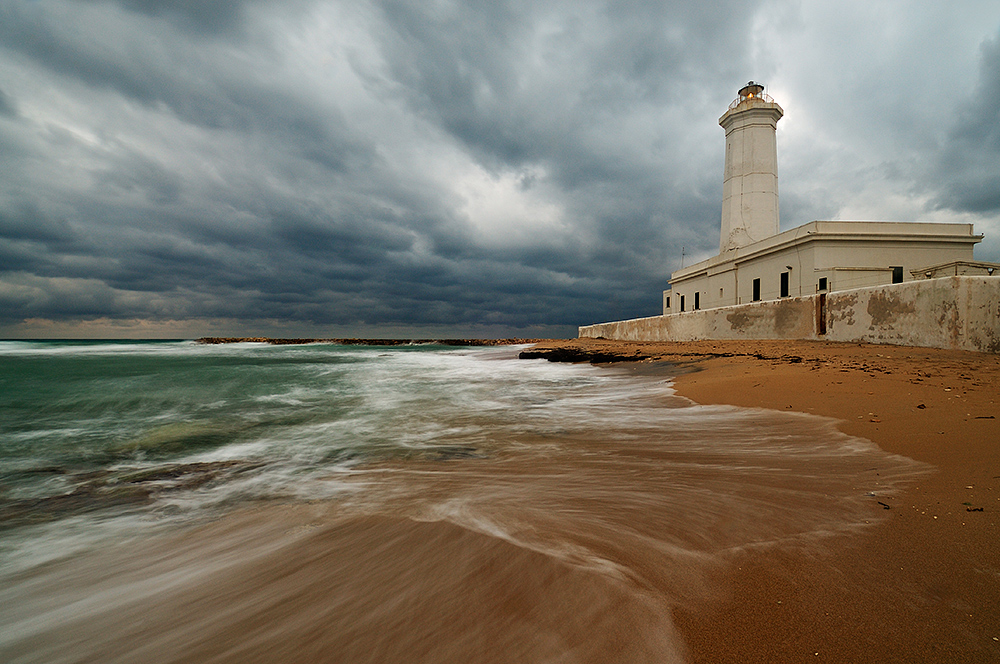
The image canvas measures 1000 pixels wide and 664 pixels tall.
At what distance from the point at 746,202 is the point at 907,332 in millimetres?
20503

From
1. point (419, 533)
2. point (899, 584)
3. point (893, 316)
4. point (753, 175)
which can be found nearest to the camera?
point (899, 584)

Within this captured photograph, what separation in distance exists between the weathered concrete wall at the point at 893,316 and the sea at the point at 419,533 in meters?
3.83

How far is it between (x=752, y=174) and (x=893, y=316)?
816 inches

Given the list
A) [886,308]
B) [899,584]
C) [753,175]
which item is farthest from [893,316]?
[753,175]

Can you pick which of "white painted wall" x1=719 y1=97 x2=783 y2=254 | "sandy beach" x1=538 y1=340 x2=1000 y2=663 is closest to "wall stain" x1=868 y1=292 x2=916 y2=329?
"sandy beach" x1=538 y1=340 x2=1000 y2=663

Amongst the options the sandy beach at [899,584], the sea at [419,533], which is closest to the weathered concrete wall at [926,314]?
the sandy beach at [899,584]

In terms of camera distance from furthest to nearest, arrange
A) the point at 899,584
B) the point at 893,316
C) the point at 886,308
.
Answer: the point at 886,308 < the point at 893,316 < the point at 899,584

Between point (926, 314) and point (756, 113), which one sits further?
point (756, 113)

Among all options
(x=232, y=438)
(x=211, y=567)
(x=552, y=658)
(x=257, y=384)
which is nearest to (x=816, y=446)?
(x=552, y=658)

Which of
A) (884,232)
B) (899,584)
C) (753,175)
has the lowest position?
(899,584)

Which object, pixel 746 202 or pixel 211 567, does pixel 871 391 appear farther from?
pixel 746 202

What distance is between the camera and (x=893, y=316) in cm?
611

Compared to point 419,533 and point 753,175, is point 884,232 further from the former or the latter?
point 419,533

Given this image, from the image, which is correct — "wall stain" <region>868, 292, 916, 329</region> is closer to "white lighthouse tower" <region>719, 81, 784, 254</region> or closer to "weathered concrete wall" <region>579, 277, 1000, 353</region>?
"weathered concrete wall" <region>579, 277, 1000, 353</region>
